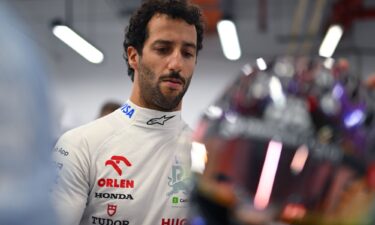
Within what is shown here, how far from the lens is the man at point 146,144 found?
133cm

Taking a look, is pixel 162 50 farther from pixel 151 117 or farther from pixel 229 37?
pixel 229 37

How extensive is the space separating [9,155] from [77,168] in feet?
2.82

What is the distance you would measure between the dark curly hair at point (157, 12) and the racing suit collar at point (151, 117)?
0.56 feet

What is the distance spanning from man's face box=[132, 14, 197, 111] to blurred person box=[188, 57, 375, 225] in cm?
52

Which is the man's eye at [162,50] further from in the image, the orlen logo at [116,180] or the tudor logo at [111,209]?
the tudor logo at [111,209]

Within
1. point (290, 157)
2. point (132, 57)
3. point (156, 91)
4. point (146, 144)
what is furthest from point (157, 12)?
point (290, 157)

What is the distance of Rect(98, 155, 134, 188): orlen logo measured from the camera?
1.36 meters

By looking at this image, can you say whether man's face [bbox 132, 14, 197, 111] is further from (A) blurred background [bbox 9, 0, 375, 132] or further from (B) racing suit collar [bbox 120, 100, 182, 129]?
(A) blurred background [bbox 9, 0, 375, 132]

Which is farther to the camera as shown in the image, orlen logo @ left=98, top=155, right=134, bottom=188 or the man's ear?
the man's ear

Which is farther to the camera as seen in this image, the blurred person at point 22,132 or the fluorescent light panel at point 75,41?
the fluorescent light panel at point 75,41

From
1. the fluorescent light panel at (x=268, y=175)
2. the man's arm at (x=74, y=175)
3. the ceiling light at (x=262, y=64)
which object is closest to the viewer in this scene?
the fluorescent light panel at (x=268, y=175)

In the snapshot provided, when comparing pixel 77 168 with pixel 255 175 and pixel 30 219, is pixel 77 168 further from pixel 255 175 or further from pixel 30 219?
pixel 30 219

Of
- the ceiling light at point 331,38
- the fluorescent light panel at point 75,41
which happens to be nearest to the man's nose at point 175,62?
the ceiling light at point 331,38

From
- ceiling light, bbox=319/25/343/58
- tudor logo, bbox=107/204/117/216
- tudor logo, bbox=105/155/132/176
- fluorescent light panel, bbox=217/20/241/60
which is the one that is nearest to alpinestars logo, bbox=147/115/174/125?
tudor logo, bbox=105/155/132/176
